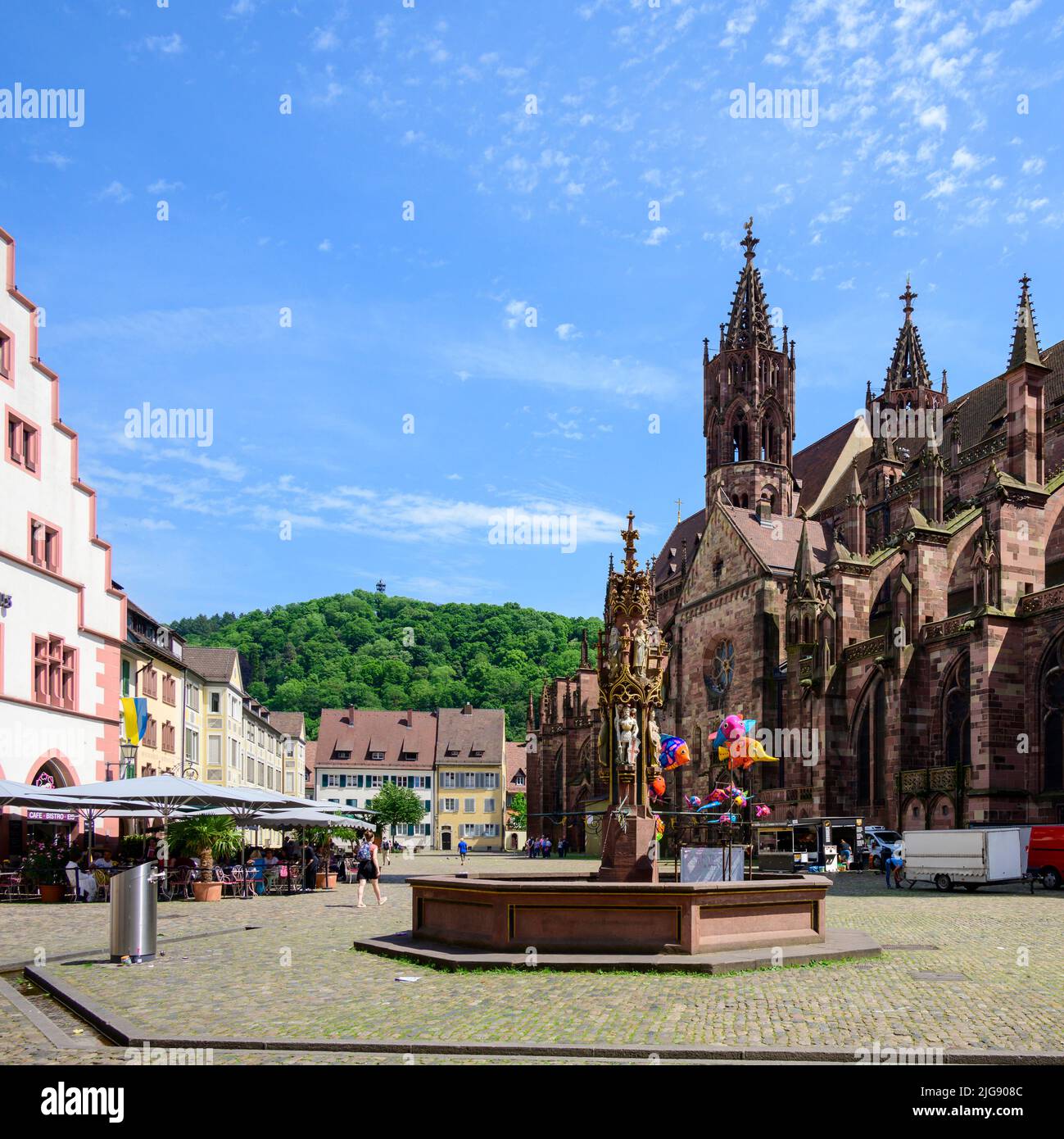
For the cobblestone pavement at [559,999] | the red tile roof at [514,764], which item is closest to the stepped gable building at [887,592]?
the cobblestone pavement at [559,999]

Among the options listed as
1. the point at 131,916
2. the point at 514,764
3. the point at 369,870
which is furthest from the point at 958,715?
the point at 514,764

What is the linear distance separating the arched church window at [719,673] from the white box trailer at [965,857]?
25247 mm

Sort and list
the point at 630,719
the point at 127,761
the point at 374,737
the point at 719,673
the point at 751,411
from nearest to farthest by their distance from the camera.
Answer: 1. the point at 630,719
2. the point at 127,761
3. the point at 719,673
4. the point at 751,411
5. the point at 374,737

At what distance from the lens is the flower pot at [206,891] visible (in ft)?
97.2

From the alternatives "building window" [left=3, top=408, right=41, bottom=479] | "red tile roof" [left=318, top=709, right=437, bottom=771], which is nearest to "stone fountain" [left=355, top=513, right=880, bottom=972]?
"building window" [left=3, top=408, right=41, bottom=479]

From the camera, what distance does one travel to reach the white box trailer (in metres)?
31.2

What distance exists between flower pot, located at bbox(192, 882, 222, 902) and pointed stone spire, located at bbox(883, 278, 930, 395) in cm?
5408

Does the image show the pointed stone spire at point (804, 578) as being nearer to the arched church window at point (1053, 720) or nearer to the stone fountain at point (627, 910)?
the arched church window at point (1053, 720)

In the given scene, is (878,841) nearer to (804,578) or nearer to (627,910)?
(804,578)

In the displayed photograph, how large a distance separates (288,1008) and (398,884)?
2759cm

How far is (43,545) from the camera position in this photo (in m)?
33.7

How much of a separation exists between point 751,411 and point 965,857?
1774 inches

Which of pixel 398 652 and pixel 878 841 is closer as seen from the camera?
pixel 878 841

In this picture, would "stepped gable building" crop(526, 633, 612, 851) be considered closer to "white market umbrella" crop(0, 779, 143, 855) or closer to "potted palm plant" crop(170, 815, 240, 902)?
"potted palm plant" crop(170, 815, 240, 902)
